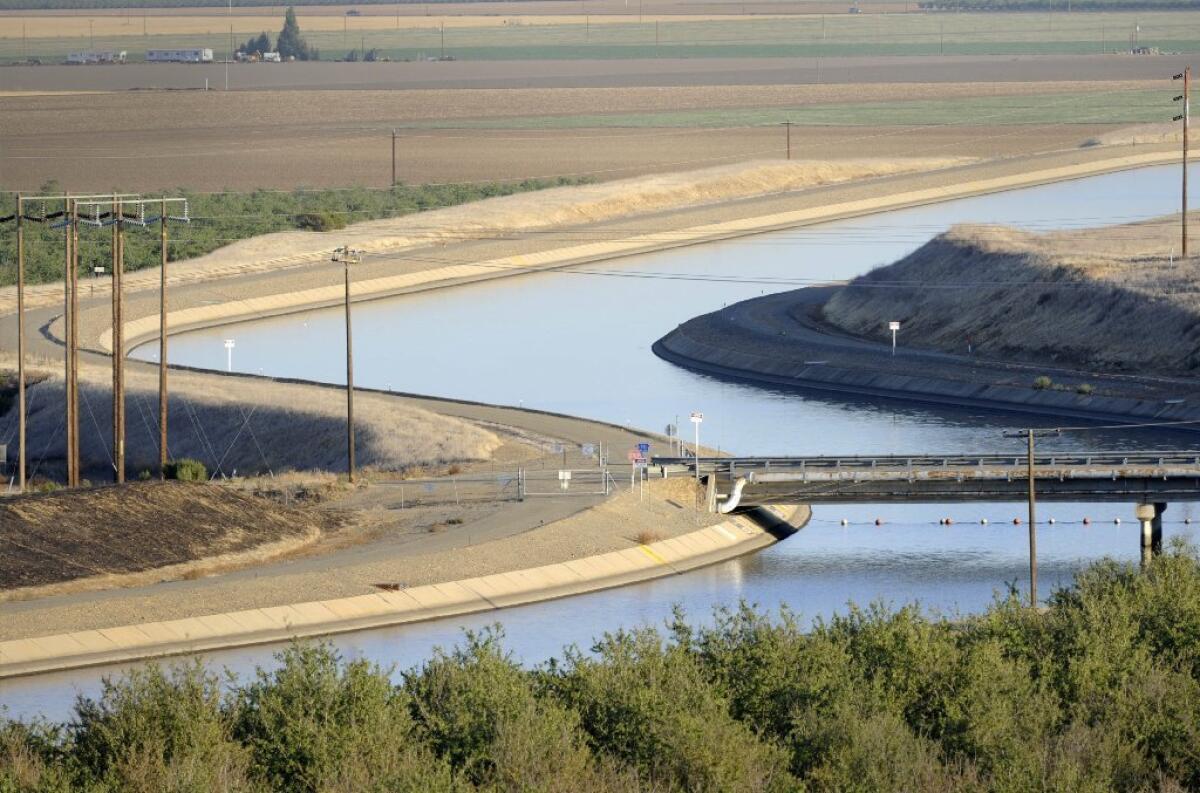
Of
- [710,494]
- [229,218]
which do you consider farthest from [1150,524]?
[229,218]

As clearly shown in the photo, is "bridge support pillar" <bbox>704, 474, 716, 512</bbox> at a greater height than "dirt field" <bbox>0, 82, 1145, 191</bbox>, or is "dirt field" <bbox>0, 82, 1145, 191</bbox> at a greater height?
"dirt field" <bbox>0, 82, 1145, 191</bbox>

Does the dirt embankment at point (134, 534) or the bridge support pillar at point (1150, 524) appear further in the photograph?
the bridge support pillar at point (1150, 524)

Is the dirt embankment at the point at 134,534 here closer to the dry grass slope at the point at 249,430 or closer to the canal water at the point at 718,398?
the canal water at the point at 718,398

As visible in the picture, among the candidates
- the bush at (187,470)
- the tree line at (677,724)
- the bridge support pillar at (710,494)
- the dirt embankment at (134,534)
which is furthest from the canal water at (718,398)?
the bush at (187,470)

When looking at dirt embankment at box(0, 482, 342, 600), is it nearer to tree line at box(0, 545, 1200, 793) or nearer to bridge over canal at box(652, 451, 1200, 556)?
bridge over canal at box(652, 451, 1200, 556)

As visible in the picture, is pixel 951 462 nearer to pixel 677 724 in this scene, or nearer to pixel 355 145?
pixel 677 724

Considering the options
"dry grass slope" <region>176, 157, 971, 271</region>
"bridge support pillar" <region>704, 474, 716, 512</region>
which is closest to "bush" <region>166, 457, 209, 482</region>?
"bridge support pillar" <region>704, 474, 716, 512</region>
